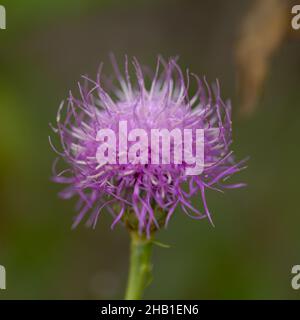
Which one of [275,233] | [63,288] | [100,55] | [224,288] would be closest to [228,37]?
[100,55]

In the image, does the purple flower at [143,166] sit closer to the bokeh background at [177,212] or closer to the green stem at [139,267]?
the green stem at [139,267]

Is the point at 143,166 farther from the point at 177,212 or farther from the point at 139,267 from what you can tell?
the point at 177,212

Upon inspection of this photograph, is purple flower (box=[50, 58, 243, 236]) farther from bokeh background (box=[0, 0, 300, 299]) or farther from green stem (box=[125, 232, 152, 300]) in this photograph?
bokeh background (box=[0, 0, 300, 299])

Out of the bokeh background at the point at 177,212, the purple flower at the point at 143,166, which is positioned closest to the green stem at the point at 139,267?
the purple flower at the point at 143,166

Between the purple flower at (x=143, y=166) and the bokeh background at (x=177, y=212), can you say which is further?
the bokeh background at (x=177, y=212)

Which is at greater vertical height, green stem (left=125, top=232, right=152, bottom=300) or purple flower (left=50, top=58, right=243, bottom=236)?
purple flower (left=50, top=58, right=243, bottom=236)

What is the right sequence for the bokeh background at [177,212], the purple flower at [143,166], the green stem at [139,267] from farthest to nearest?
the bokeh background at [177,212], the green stem at [139,267], the purple flower at [143,166]

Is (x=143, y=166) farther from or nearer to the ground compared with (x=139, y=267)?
farther from the ground

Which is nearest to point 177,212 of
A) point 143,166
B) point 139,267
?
point 139,267

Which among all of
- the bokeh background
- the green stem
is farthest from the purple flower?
the bokeh background
